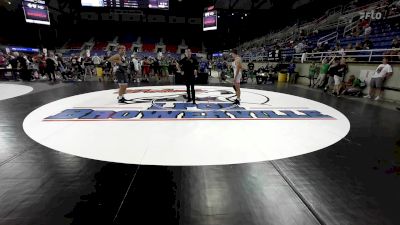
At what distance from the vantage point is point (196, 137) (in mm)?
3756

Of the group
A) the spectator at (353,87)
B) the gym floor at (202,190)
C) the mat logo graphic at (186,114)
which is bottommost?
the gym floor at (202,190)

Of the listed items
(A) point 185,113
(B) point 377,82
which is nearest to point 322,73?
(B) point 377,82

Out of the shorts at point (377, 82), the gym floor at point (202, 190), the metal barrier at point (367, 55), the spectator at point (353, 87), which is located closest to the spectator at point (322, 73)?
the metal barrier at point (367, 55)

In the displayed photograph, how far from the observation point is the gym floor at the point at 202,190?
6.17 feet

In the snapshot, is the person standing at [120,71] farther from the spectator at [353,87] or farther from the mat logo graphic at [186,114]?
the spectator at [353,87]

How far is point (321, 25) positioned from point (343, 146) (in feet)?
68.6

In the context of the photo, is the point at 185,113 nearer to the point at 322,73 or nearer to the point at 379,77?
the point at 379,77

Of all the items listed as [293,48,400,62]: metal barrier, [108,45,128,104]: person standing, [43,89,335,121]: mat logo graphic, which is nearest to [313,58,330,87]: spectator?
[293,48,400,62]: metal barrier

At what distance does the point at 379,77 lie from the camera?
7.93 metres

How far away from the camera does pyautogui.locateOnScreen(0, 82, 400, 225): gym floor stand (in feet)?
6.17

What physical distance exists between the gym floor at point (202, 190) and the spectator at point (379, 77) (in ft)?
19.8

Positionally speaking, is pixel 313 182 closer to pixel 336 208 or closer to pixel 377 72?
pixel 336 208

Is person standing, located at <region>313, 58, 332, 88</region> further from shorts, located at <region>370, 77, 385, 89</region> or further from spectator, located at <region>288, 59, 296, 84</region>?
spectator, located at <region>288, 59, 296, 84</region>

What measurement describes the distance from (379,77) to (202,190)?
8.75 metres
